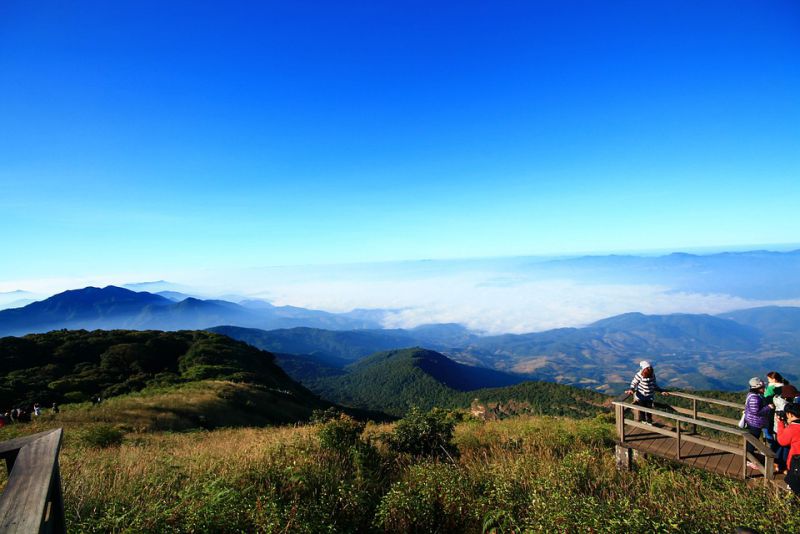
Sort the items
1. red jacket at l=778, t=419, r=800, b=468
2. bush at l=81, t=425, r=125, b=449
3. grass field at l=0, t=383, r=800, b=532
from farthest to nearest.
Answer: bush at l=81, t=425, r=125, b=449 < red jacket at l=778, t=419, r=800, b=468 < grass field at l=0, t=383, r=800, b=532

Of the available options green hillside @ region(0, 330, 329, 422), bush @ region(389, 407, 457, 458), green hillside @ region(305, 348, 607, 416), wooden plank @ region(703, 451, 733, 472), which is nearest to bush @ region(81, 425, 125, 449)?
bush @ region(389, 407, 457, 458)

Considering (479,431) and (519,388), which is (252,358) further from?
(519,388)

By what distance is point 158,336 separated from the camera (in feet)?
161

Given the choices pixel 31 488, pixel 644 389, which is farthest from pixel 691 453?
pixel 31 488

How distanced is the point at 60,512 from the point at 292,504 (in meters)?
2.91

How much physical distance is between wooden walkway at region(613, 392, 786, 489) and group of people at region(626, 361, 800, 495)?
0.21m

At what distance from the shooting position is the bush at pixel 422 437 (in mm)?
9570

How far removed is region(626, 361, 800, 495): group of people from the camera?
19.7 ft

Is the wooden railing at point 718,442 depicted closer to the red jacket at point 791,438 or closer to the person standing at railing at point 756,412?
the person standing at railing at point 756,412

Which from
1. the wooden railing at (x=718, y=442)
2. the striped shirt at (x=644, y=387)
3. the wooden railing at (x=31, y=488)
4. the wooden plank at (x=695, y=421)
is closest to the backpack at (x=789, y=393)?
the wooden railing at (x=718, y=442)

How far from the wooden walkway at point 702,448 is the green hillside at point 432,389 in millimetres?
51532

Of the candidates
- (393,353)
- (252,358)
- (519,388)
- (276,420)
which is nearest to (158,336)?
(252,358)

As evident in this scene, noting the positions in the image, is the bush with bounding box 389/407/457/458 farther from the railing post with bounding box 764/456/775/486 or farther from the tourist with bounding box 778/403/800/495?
the tourist with bounding box 778/403/800/495

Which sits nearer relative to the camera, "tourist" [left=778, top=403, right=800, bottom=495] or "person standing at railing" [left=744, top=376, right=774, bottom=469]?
"tourist" [left=778, top=403, right=800, bottom=495]
